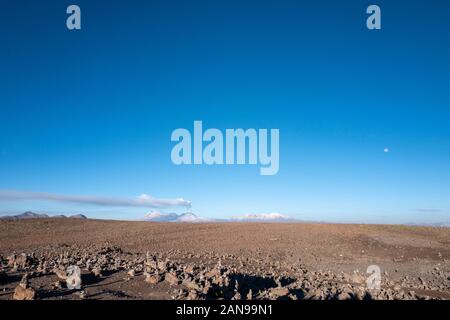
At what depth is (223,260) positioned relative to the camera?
1606cm

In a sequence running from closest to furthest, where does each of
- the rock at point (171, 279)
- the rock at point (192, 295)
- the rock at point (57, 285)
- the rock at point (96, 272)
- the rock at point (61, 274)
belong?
the rock at point (192, 295) < the rock at point (57, 285) < the rock at point (171, 279) < the rock at point (61, 274) < the rock at point (96, 272)

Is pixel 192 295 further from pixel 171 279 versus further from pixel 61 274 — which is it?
pixel 61 274

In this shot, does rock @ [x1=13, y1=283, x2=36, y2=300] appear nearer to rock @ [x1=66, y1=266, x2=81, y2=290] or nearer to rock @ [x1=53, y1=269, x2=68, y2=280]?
rock @ [x1=66, y1=266, x2=81, y2=290]

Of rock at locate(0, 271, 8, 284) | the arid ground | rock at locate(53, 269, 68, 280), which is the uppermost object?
rock at locate(53, 269, 68, 280)

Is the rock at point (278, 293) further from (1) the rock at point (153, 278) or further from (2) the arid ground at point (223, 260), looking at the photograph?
(1) the rock at point (153, 278)

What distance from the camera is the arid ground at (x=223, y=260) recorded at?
888 centimetres

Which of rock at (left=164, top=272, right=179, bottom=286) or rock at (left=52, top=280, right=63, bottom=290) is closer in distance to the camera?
rock at (left=52, top=280, right=63, bottom=290)

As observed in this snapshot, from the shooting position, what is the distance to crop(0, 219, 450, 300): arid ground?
29.1 feet

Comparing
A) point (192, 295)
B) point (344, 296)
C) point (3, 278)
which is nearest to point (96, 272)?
point (3, 278)

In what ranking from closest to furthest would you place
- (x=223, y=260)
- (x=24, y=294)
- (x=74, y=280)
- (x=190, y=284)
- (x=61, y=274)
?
(x=24, y=294), (x=190, y=284), (x=74, y=280), (x=61, y=274), (x=223, y=260)

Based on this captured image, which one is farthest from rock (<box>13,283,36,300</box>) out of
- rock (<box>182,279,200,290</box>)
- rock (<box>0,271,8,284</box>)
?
rock (<box>182,279,200,290</box>)

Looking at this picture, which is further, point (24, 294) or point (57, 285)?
point (57, 285)

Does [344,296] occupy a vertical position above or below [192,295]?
below

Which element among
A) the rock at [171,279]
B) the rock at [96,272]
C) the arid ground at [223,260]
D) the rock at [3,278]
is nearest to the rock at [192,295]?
the arid ground at [223,260]
